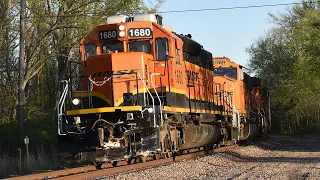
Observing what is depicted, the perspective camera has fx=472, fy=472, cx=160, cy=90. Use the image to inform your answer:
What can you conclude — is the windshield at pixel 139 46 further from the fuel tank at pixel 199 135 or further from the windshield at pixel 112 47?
the fuel tank at pixel 199 135

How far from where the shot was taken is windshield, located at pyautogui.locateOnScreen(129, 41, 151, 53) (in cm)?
1196

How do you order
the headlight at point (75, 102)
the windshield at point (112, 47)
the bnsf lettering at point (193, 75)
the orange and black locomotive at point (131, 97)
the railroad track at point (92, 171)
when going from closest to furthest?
the railroad track at point (92, 171) < the orange and black locomotive at point (131, 97) < the headlight at point (75, 102) < the windshield at point (112, 47) < the bnsf lettering at point (193, 75)

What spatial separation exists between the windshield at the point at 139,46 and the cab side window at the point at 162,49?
239 millimetres

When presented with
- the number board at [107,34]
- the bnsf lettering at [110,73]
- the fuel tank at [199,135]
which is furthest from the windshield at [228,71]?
the bnsf lettering at [110,73]

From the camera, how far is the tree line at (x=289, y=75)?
114ft

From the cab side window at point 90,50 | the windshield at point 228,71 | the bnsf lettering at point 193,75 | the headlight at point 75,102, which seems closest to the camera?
the headlight at point 75,102

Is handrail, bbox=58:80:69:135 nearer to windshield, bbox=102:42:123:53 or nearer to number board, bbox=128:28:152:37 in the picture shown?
windshield, bbox=102:42:123:53

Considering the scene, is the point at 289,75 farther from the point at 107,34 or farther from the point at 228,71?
the point at 107,34

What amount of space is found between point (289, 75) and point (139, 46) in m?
29.7

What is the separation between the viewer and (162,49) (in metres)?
12.0

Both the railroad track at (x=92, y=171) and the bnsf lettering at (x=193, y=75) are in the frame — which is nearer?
the railroad track at (x=92, y=171)

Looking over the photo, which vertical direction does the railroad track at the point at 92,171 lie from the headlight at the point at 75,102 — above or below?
below

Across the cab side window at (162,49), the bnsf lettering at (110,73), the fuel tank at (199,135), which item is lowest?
the fuel tank at (199,135)

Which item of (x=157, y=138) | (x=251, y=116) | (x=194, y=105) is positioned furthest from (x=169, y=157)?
(x=251, y=116)
